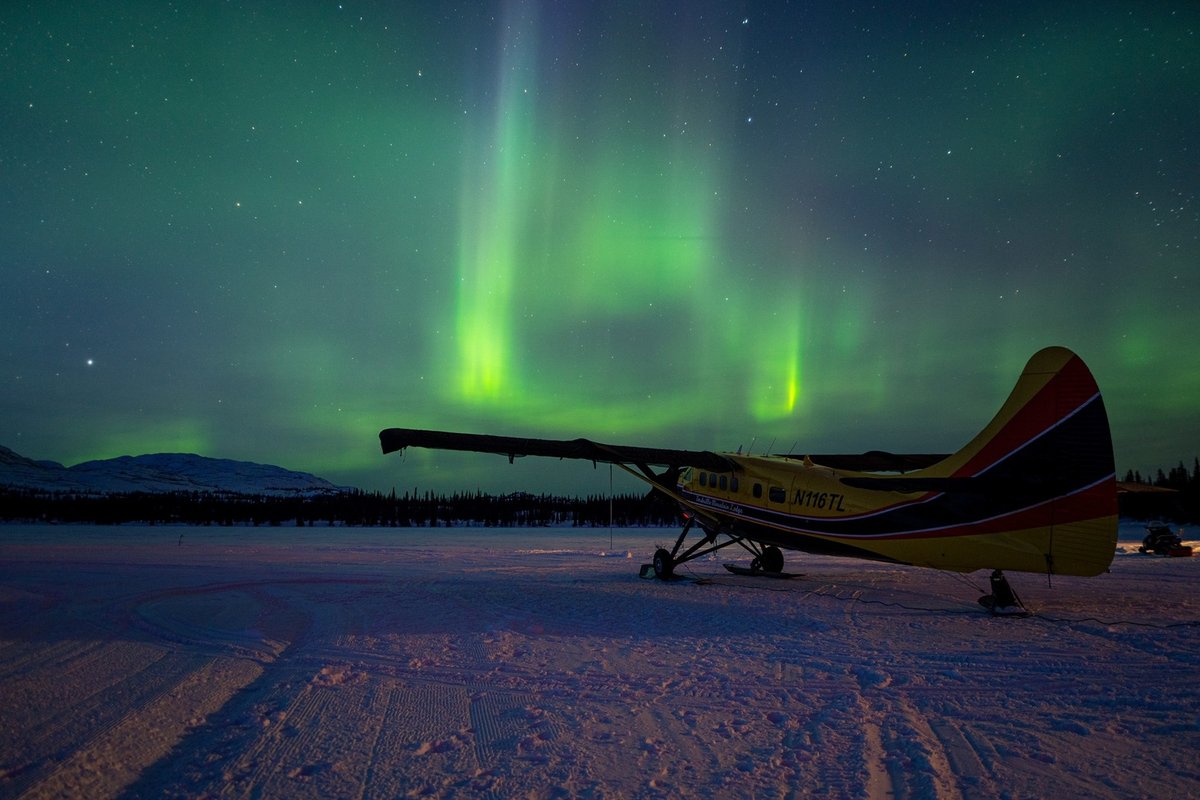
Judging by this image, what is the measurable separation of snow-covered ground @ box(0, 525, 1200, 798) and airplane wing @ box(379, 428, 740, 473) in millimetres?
3160

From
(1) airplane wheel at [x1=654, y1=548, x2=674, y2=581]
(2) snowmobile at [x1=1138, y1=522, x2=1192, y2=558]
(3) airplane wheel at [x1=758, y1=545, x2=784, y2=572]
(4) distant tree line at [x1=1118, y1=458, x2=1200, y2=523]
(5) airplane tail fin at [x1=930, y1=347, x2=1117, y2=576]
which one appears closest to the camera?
(5) airplane tail fin at [x1=930, y1=347, x2=1117, y2=576]

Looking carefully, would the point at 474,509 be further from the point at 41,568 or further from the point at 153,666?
the point at 153,666

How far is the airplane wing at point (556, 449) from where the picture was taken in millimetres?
12211

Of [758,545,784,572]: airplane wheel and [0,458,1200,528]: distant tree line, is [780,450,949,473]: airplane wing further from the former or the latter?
[0,458,1200,528]: distant tree line

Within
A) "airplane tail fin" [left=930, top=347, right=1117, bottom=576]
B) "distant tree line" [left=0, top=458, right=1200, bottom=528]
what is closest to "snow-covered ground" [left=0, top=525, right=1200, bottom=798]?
"airplane tail fin" [left=930, top=347, right=1117, bottom=576]

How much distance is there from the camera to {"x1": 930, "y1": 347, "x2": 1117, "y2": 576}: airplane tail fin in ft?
27.9

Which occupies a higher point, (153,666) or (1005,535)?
(1005,535)

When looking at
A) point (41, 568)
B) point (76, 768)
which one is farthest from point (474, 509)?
point (76, 768)

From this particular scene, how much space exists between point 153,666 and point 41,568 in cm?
1457

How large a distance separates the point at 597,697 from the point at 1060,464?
769cm

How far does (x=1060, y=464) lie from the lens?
8.80m

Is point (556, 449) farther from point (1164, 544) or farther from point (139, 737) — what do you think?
point (1164, 544)

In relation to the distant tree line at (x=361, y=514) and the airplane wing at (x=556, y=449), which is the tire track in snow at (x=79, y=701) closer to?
the airplane wing at (x=556, y=449)

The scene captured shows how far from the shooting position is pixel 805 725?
4.46 m
